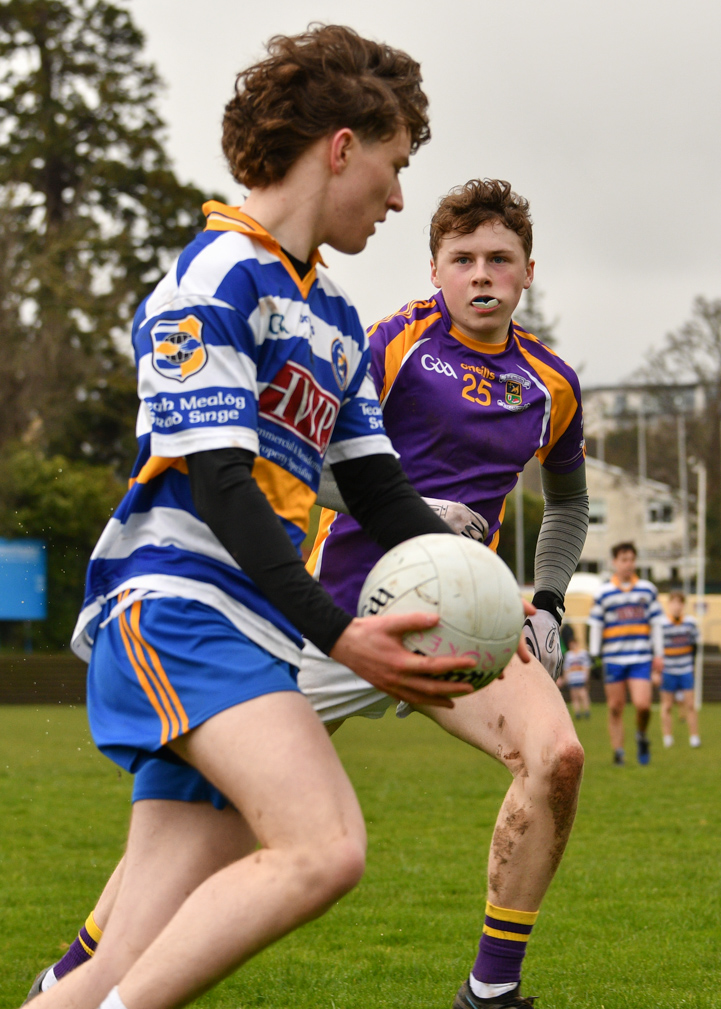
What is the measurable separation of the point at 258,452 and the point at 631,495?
2676 inches

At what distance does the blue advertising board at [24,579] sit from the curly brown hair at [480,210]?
89.7 ft

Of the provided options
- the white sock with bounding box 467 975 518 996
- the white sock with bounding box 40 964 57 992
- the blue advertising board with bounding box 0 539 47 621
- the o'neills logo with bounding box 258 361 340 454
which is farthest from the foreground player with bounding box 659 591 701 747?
the blue advertising board with bounding box 0 539 47 621

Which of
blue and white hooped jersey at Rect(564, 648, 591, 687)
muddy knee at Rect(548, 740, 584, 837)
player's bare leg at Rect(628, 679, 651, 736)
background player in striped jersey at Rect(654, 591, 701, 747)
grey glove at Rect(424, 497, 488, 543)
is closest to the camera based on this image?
muddy knee at Rect(548, 740, 584, 837)

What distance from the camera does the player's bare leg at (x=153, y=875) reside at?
2555 millimetres

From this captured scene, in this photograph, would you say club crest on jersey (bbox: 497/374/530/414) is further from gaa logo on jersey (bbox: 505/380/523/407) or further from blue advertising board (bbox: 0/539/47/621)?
blue advertising board (bbox: 0/539/47/621)

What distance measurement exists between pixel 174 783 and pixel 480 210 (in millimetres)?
2699

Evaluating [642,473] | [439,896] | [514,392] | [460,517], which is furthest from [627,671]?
[642,473]

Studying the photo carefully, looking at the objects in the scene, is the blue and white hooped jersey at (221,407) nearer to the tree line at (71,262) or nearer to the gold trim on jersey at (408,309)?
the gold trim on jersey at (408,309)

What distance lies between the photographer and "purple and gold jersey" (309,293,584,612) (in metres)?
4.37

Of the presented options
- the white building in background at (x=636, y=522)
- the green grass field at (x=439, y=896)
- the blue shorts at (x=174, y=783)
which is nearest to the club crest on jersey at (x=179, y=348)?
the blue shorts at (x=174, y=783)

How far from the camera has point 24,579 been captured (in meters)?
33.5

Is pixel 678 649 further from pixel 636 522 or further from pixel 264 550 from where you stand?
pixel 636 522

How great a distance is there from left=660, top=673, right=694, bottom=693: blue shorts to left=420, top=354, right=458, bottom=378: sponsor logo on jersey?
546 inches

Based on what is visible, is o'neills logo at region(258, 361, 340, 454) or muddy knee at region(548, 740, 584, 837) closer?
o'neills logo at region(258, 361, 340, 454)
